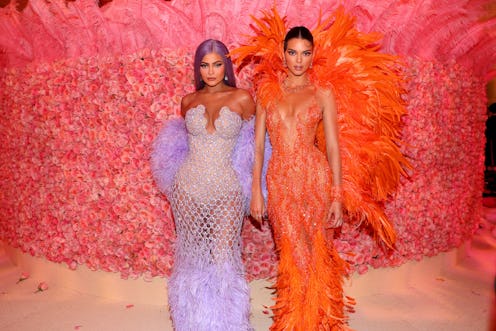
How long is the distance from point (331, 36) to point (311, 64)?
24 centimetres

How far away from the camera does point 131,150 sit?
11.6ft

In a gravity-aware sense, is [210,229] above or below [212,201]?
below

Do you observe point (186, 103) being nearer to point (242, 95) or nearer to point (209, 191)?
point (242, 95)

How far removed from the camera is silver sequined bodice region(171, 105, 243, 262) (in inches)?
104

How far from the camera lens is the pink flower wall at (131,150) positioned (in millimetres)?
3426

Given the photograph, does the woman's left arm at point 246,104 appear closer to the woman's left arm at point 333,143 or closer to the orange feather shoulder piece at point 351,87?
the orange feather shoulder piece at point 351,87

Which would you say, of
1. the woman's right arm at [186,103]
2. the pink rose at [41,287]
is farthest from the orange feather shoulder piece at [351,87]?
the pink rose at [41,287]

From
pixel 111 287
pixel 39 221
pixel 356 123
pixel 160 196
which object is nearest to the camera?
pixel 356 123

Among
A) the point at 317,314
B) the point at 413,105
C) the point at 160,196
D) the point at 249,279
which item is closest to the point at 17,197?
the point at 160,196

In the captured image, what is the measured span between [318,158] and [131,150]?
69.0 inches

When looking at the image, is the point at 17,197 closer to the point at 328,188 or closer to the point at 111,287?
the point at 111,287

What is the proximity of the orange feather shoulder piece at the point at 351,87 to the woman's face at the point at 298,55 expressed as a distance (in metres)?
0.14

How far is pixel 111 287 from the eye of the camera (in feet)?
12.4

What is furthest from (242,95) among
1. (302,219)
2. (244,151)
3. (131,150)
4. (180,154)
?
(131,150)
